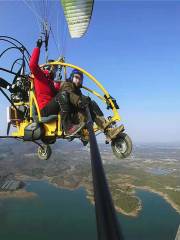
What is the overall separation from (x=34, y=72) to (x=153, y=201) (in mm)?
113802

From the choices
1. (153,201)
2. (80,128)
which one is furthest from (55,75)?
(153,201)

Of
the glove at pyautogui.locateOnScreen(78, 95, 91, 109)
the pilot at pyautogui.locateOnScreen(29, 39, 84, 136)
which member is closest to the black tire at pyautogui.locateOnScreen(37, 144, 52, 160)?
A: the pilot at pyautogui.locateOnScreen(29, 39, 84, 136)

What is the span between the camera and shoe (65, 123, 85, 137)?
6802 mm

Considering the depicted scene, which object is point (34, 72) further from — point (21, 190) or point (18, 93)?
point (21, 190)

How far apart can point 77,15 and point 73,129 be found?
5.51m

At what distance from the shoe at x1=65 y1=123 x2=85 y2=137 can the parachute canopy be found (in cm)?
496

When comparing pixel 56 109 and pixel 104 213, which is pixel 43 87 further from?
pixel 104 213

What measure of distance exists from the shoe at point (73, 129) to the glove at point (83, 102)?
46 centimetres

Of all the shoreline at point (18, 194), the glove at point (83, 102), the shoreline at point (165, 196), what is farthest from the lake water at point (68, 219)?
the glove at point (83, 102)

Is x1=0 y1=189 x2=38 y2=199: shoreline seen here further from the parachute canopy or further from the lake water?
the parachute canopy

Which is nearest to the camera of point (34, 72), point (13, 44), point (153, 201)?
point (34, 72)

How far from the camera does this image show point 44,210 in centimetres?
10294

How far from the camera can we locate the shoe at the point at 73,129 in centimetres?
680

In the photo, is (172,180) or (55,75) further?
(172,180)
